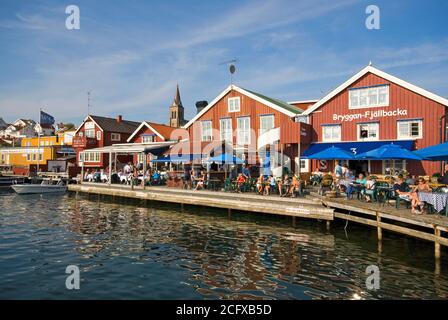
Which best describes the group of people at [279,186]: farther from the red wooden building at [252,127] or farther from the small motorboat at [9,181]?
the small motorboat at [9,181]

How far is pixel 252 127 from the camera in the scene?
29219 mm

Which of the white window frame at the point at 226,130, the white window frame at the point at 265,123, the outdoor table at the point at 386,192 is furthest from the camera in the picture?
the white window frame at the point at 226,130

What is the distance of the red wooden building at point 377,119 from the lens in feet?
72.7

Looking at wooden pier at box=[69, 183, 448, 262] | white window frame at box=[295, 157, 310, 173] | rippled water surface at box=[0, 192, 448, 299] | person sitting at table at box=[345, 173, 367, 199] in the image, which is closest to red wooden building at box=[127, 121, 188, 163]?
wooden pier at box=[69, 183, 448, 262]

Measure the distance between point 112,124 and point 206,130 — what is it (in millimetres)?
22869

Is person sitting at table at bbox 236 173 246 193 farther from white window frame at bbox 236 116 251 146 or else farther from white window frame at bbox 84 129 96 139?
white window frame at bbox 84 129 96 139

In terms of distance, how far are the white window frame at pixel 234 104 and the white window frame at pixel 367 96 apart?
31.6ft

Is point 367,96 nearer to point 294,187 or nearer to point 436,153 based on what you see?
point 294,187

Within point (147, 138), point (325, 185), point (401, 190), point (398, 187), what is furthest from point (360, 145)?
point (147, 138)

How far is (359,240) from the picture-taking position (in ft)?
45.5

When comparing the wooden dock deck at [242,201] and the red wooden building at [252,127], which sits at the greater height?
the red wooden building at [252,127]

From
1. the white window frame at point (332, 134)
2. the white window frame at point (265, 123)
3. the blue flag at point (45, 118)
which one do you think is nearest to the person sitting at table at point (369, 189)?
the white window frame at point (332, 134)
